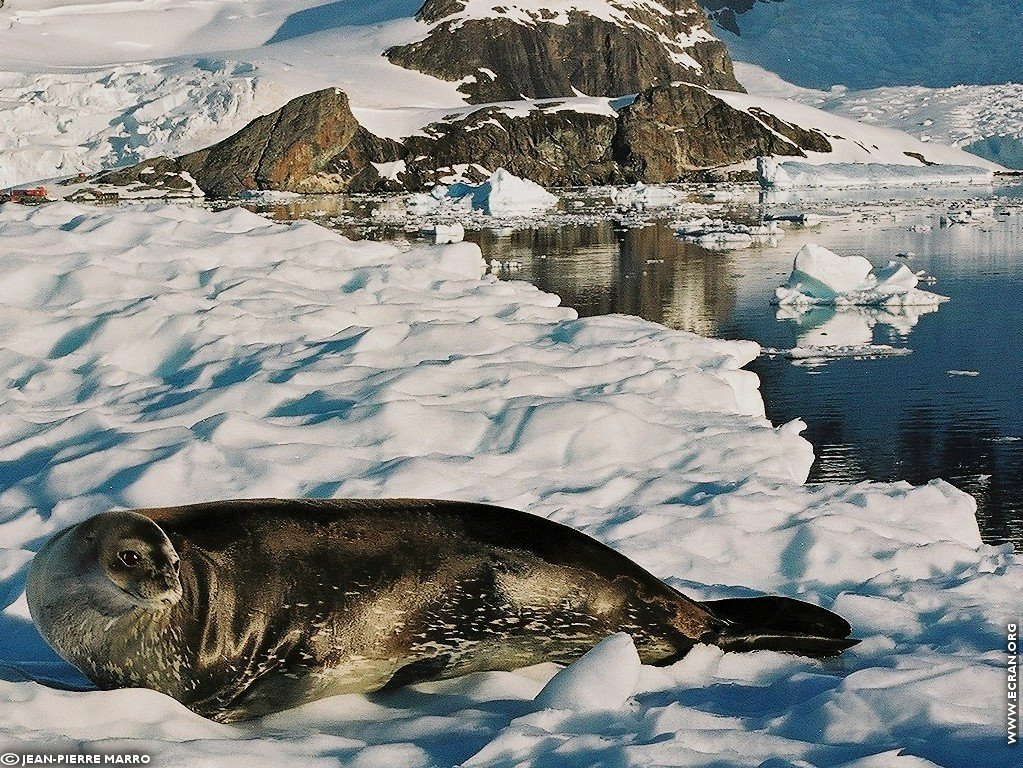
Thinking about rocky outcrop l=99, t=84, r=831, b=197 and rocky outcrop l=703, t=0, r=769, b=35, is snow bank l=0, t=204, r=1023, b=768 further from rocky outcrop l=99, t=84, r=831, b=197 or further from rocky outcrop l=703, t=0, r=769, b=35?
rocky outcrop l=703, t=0, r=769, b=35

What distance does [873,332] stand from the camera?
16.9 m

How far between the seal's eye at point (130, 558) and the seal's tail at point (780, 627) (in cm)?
171

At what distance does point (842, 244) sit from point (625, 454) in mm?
24274

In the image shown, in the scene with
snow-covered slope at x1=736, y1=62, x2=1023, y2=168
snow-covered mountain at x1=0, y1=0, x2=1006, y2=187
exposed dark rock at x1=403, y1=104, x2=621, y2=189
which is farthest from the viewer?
snow-covered slope at x1=736, y1=62, x2=1023, y2=168

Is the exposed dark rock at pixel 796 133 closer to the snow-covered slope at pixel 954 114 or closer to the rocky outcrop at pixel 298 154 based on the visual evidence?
the snow-covered slope at pixel 954 114

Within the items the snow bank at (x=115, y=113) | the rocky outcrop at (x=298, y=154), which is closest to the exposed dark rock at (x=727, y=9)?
the snow bank at (x=115, y=113)

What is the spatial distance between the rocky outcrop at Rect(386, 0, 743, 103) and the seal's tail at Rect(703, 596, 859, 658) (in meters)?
76.2

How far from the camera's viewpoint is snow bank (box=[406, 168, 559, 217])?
43.3 m

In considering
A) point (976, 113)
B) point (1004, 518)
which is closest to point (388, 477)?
point (1004, 518)

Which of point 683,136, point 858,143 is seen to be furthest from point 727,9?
point 683,136

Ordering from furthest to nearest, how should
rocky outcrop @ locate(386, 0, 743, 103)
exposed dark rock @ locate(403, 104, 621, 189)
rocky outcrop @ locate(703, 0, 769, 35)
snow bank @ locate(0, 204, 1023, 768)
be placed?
rocky outcrop @ locate(703, 0, 769, 35)
rocky outcrop @ locate(386, 0, 743, 103)
exposed dark rock @ locate(403, 104, 621, 189)
snow bank @ locate(0, 204, 1023, 768)

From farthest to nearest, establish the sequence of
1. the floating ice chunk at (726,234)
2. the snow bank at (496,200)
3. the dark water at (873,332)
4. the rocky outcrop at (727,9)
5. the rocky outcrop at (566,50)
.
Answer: the rocky outcrop at (727,9) < the rocky outcrop at (566,50) < the snow bank at (496,200) < the floating ice chunk at (726,234) < the dark water at (873,332)

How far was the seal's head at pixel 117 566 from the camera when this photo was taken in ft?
9.90

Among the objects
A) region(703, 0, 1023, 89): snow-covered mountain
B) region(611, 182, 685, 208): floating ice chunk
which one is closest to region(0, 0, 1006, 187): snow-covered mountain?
region(611, 182, 685, 208): floating ice chunk
